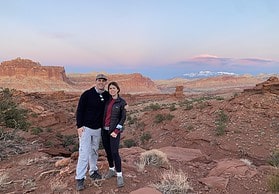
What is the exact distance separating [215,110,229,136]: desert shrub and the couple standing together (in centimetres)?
1112

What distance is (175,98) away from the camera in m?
43.7

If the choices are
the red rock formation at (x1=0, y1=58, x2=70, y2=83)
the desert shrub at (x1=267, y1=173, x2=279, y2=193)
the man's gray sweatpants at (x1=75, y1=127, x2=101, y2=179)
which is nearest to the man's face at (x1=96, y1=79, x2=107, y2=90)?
the man's gray sweatpants at (x1=75, y1=127, x2=101, y2=179)

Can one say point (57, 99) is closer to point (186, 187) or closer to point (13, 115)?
point (13, 115)

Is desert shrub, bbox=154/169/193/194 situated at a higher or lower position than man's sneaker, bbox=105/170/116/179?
lower

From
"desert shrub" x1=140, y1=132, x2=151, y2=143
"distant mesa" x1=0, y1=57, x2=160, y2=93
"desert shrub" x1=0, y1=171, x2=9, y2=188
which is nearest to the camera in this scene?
"desert shrub" x1=0, y1=171, x2=9, y2=188

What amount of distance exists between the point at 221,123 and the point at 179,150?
28.4 ft

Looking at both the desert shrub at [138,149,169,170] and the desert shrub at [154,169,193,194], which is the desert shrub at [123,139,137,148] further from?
the desert shrub at [154,169,193,194]

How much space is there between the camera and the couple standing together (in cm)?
561

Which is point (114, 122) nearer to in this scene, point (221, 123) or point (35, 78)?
point (221, 123)

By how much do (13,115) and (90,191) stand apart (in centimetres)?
969

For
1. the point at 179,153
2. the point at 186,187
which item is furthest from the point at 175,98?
the point at 186,187

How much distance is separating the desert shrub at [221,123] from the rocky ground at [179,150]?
0.05 meters

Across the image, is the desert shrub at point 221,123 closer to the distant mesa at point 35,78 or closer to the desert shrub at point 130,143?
the desert shrub at point 130,143

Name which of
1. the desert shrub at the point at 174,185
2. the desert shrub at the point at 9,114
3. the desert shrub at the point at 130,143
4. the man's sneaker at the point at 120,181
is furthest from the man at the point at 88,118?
the desert shrub at the point at 130,143
